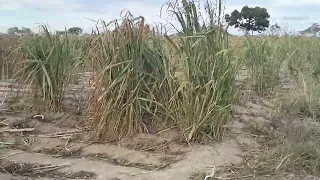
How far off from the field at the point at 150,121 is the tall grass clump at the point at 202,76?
0.04ft

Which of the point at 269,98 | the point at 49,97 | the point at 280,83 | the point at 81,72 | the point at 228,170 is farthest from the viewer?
the point at 280,83

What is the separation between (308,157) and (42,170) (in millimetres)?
2468

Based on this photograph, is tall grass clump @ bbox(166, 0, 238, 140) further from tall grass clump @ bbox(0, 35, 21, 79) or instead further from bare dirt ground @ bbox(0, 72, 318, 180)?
tall grass clump @ bbox(0, 35, 21, 79)

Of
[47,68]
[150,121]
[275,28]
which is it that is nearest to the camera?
[150,121]

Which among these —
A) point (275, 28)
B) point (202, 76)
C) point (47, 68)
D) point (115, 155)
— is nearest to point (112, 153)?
point (115, 155)

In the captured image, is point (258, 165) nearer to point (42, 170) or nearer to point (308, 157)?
point (308, 157)

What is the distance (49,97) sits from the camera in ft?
19.4

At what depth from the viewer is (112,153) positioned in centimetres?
472

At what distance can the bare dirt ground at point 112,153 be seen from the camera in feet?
13.8

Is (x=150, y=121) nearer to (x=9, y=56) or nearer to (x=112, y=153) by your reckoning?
(x=112, y=153)

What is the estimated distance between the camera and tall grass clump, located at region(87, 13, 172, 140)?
494 cm

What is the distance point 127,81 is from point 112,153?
30.0 inches

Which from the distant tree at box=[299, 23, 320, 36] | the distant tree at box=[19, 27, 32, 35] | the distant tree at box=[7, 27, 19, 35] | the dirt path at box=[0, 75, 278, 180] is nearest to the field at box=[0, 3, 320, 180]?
the dirt path at box=[0, 75, 278, 180]

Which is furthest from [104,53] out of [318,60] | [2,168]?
[318,60]
